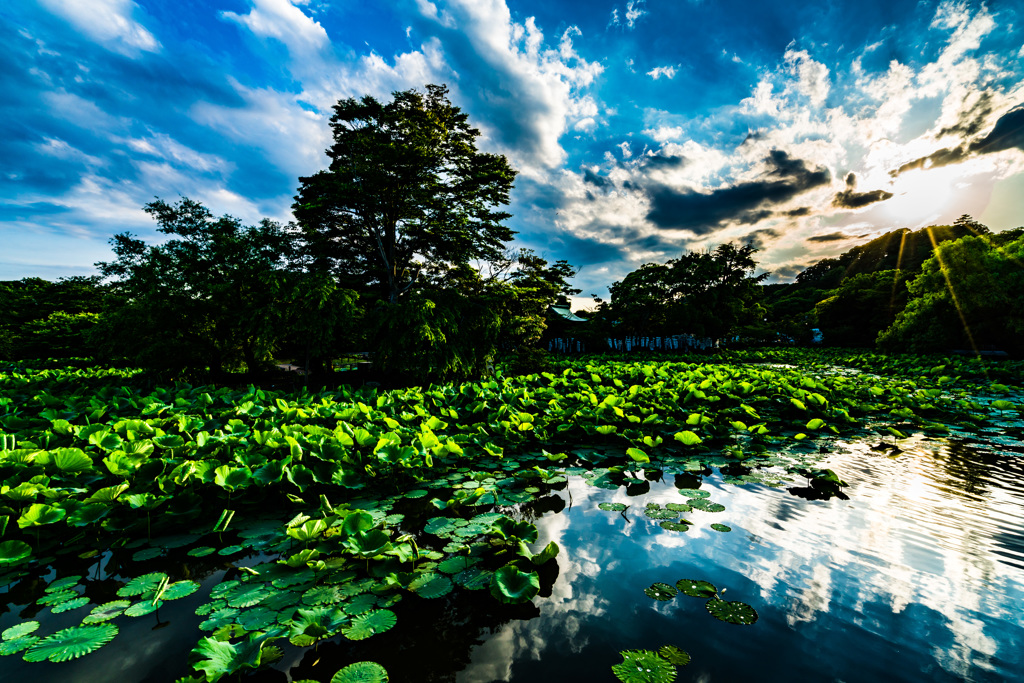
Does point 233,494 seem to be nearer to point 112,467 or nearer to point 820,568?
point 112,467

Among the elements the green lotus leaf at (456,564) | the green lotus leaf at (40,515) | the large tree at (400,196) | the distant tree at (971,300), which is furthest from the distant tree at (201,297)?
the distant tree at (971,300)

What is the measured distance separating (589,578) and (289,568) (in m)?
1.68

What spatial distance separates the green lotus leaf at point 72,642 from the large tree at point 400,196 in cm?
1023

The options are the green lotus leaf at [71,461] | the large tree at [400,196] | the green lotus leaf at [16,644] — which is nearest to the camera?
the green lotus leaf at [16,644]

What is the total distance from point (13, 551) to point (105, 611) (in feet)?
2.32

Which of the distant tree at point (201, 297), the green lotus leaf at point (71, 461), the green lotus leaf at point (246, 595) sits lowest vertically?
the green lotus leaf at point (246, 595)

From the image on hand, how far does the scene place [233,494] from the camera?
2.60 meters

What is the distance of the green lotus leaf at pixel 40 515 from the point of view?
1872 millimetres

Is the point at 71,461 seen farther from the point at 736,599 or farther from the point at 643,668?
the point at 736,599

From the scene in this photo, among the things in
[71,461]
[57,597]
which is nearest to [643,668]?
[57,597]

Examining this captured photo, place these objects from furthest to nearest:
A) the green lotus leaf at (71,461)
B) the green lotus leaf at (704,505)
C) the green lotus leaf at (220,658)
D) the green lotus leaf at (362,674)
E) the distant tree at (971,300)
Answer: the distant tree at (971,300), the green lotus leaf at (704,505), the green lotus leaf at (71,461), the green lotus leaf at (362,674), the green lotus leaf at (220,658)

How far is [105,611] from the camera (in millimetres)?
1586

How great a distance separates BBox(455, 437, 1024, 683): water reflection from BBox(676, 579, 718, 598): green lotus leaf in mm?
48

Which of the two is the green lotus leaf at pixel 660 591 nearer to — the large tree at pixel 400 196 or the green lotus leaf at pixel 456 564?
the green lotus leaf at pixel 456 564
